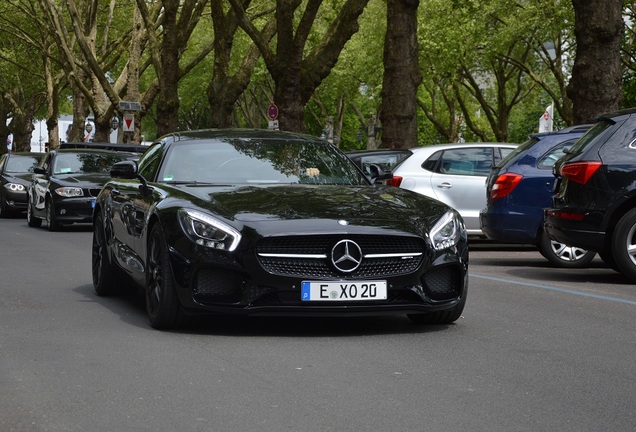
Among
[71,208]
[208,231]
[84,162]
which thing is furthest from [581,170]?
[84,162]

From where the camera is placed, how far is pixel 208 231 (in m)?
8.19

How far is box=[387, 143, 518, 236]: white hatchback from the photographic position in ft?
59.6

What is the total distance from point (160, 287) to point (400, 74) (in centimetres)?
1786

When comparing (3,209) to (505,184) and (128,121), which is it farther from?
(505,184)

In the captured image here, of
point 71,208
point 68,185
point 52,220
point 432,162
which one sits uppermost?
point 432,162

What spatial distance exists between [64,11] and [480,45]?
18399mm

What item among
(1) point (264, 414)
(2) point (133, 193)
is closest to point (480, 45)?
(2) point (133, 193)

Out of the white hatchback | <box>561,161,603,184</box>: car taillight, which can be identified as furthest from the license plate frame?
the white hatchback

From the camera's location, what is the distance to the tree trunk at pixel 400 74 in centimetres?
2569

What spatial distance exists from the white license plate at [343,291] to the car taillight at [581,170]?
4.89 meters

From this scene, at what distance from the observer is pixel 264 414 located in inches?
229

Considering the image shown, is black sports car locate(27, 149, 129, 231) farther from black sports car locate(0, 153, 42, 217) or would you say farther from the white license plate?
Result: the white license plate

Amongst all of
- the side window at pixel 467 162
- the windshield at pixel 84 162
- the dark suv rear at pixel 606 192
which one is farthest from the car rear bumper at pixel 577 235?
the windshield at pixel 84 162

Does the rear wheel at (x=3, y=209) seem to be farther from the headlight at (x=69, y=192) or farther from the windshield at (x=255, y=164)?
the windshield at (x=255, y=164)
